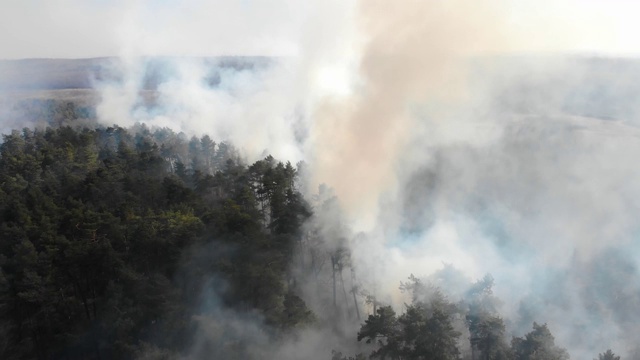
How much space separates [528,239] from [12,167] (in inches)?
1421

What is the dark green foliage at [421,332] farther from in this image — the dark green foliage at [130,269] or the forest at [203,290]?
the dark green foliage at [130,269]

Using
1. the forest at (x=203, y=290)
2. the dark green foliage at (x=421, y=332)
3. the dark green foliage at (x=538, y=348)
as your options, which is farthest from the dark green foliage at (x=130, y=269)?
the dark green foliage at (x=538, y=348)

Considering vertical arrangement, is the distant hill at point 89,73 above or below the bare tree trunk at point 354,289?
above

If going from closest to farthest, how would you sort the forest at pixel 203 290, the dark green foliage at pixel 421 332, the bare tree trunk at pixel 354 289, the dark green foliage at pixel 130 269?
the dark green foliage at pixel 421 332 < the forest at pixel 203 290 < the dark green foliage at pixel 130 269 < the bare tree trunk at pixel 354 289

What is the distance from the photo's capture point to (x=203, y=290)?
836 inches

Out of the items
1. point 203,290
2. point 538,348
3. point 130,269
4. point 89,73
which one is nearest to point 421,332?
point 538,348

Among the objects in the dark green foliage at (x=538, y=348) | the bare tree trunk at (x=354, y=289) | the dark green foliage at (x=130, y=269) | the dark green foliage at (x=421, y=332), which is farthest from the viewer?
the bare tree trunk at (x=354, y=289)

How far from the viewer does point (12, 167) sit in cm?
3550

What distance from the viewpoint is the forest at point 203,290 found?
1792 centimetres

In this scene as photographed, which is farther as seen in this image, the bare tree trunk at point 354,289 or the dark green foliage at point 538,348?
the bare tree trunk at point 354,289

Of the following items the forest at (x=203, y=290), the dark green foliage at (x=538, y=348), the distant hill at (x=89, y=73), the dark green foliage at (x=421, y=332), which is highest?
the distant hill at (x=89, y=73)

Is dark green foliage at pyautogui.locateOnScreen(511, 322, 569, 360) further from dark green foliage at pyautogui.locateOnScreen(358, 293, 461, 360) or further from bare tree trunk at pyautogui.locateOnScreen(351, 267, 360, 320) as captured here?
bare tree trunk at pyautogui.locateOnScreen(351, 267, 360, 320)

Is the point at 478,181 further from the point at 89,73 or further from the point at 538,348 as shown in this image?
the point at 89,73

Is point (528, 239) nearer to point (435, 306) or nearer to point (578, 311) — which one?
point (578, 311)
